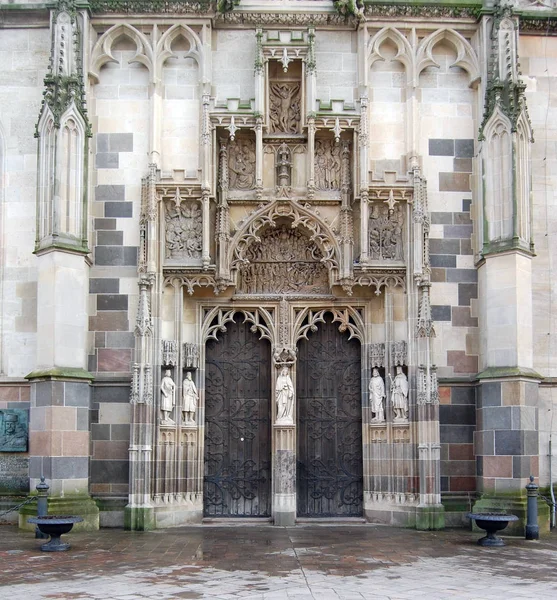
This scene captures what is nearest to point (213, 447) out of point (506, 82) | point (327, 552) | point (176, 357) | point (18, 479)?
point (176, 357)

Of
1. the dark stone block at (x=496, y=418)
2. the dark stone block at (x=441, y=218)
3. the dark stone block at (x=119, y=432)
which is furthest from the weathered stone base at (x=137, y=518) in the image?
the dark stone block at (x=441, y=218)

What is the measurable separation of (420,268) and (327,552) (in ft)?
21.1

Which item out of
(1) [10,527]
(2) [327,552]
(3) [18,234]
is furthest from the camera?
(3) [18,234]

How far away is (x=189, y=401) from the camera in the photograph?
1914cm

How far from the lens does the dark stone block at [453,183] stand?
776 inches

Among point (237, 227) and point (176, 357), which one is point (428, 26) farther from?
point (176, 357)

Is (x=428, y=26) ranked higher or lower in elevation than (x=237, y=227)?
higher

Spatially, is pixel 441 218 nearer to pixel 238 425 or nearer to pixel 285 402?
pixel 285 402

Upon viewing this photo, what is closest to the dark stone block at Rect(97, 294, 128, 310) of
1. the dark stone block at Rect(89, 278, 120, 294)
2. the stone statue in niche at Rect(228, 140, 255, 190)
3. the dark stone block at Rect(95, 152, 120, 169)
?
the dark stone block at Rect(89, 278, 120, 294)

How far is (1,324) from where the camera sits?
19250 mm

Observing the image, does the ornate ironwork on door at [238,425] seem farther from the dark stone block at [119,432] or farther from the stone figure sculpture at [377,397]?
the stone figure sculpture at [377,397]

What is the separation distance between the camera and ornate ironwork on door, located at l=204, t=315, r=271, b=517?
64.2 feet

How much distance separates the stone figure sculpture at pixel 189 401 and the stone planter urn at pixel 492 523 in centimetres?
608

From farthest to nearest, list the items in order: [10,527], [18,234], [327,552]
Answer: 1. [18,234]
2. [10,527]
3. [327,552]
